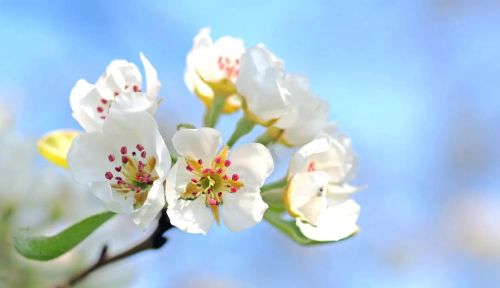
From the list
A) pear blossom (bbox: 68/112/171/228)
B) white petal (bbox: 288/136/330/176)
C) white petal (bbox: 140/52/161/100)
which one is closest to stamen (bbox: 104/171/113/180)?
pear blossom (bbox: 68/112/171/228)

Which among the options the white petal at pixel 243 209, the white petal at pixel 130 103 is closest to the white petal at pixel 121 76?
the white petal at pixel 130 103

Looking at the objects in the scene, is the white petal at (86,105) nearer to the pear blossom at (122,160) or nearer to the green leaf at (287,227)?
the pear blossom at (122,160)

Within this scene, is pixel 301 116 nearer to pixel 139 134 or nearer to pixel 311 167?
pixel 311 167

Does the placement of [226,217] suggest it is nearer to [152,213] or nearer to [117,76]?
[152,213]

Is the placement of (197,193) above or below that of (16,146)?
above

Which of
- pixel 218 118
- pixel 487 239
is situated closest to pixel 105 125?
pixel 218 118

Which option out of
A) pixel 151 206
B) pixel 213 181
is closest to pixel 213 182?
pixel 213 181
